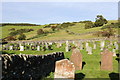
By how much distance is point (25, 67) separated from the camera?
13.5 m

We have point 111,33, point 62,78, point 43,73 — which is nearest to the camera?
point 62,78

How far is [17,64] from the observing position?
12.5 m

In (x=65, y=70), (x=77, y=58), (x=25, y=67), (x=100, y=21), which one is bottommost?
(x=25, y=67)

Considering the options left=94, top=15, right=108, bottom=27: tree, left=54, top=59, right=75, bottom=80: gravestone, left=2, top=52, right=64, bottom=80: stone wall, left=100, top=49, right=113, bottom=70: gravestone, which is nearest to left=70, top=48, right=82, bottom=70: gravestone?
left=100, top=49, right=113, bottom=70: gravestone

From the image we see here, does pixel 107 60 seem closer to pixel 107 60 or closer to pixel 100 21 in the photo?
pixel 107 60

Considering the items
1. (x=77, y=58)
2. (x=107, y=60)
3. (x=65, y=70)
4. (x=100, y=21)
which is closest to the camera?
(x=65, y=70)

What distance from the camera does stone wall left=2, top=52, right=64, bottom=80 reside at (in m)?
11.4

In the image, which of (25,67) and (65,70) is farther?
(25,67)

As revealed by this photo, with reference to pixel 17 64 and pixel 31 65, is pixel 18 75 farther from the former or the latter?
pixel 31 65

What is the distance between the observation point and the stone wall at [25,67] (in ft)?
37.5

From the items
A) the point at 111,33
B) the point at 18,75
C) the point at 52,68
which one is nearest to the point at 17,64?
the point at 18,75

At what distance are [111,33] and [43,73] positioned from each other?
47.0 m

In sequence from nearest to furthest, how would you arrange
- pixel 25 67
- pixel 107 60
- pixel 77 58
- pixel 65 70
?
pixel 65 70
pixel 25 67
pixel 107 60
pixel 77 58

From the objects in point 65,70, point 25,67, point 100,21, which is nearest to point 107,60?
point 25,67
